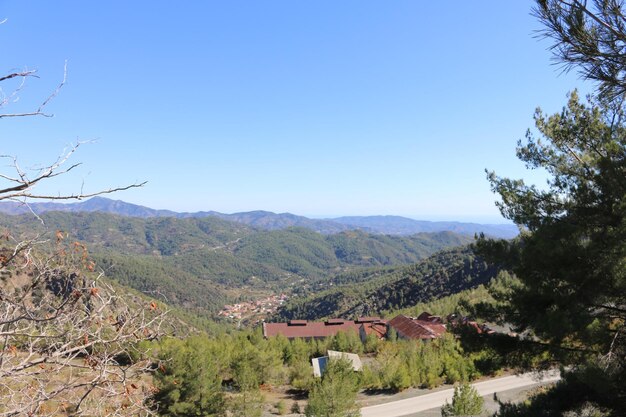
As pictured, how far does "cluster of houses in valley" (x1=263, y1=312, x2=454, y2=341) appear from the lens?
119 ft

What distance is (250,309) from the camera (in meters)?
170

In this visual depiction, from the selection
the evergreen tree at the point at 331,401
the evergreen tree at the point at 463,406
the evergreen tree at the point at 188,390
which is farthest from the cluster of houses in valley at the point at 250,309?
the evergreen tree at the point at 463,406

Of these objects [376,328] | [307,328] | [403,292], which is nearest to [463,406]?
[376,328]

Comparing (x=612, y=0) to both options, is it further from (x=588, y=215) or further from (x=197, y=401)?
(x=197, y=401)

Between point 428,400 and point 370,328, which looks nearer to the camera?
point 428,400

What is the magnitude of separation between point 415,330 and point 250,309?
143 metres

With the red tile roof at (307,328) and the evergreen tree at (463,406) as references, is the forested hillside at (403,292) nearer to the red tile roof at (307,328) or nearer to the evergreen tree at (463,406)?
the red tile roof at (307,328)

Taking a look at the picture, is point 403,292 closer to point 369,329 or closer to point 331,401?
point 369,329

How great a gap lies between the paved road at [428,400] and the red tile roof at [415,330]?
1216 cm

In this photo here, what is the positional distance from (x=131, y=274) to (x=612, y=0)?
18498 cm

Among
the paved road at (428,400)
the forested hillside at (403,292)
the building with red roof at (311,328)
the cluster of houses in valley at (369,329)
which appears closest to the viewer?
the paved road at (428,400)

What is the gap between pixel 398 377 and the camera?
21.0 meters

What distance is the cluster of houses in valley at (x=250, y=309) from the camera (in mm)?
157125

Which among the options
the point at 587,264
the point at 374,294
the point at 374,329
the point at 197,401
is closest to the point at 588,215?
the point at 587,264
